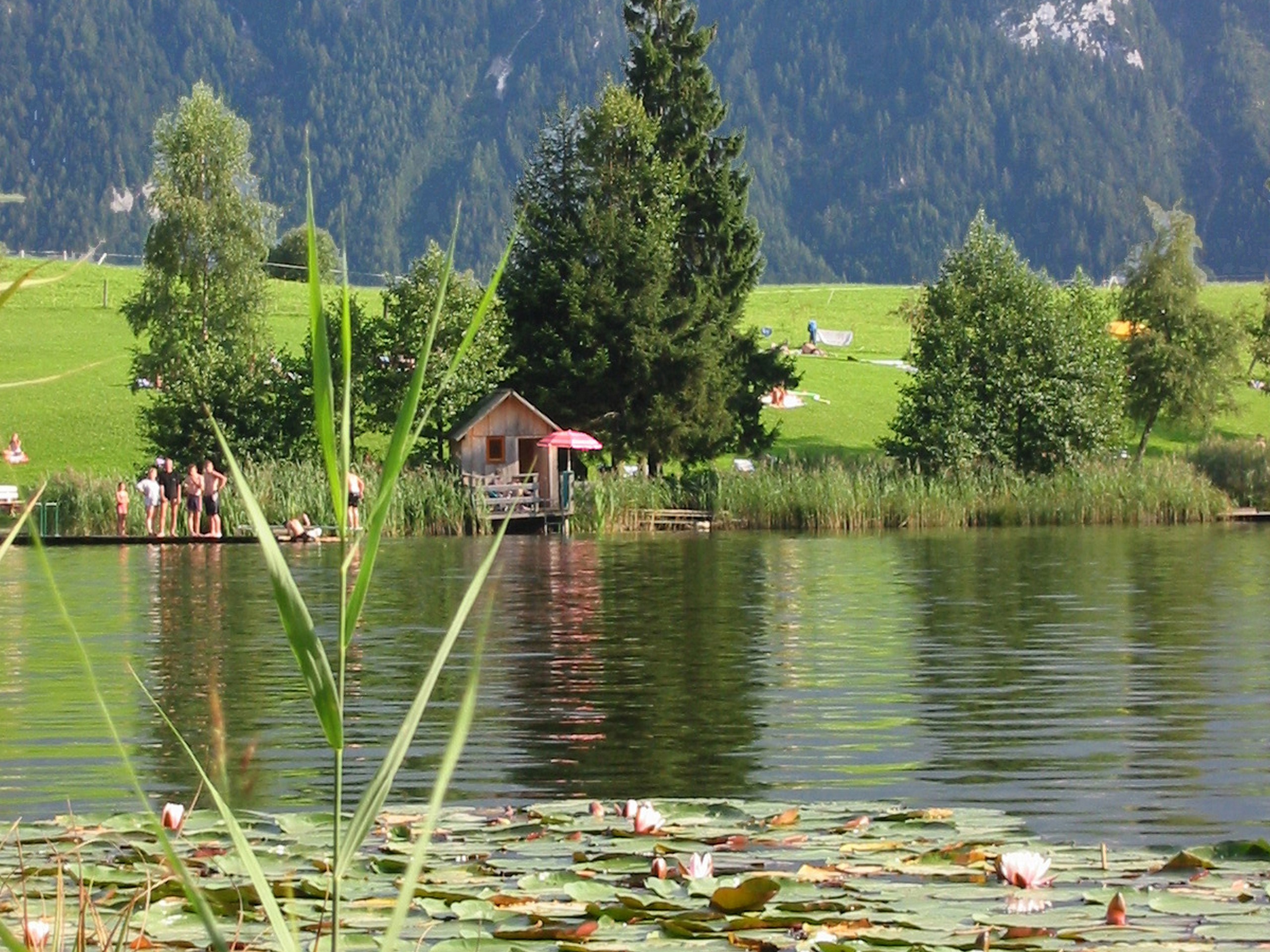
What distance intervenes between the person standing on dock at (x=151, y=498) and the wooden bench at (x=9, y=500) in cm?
507

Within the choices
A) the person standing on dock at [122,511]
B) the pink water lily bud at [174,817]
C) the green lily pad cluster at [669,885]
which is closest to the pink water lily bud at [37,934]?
the green lily pad cluster at [669,885]

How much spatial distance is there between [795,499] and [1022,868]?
132 feet

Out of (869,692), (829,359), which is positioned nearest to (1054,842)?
(869,692)

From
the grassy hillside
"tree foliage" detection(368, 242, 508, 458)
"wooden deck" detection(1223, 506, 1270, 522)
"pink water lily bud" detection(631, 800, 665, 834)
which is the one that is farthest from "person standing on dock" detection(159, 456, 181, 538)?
"pink water lily bud" detection(631, 800, 665, 834)

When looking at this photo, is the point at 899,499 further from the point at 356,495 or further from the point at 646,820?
the point at 646,820

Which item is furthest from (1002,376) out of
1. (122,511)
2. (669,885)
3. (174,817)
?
(669,885)

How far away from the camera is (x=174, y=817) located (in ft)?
23.5

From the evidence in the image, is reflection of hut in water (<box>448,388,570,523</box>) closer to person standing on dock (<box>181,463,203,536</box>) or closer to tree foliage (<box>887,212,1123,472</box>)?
person standing on dock (<box>181,463,203,536</box>)

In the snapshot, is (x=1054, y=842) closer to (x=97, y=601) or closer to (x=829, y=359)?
(x=97, y=601)

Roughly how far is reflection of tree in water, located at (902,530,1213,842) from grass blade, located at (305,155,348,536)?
6867 millimetres

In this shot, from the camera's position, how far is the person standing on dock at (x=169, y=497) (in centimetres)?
4234

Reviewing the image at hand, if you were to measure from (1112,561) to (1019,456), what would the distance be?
25.2m

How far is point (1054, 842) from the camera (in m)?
7.85

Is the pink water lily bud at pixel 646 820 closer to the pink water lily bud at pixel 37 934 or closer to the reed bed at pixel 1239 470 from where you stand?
the pink water lily bud at pixel 37 934
